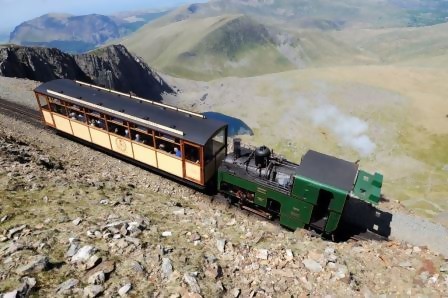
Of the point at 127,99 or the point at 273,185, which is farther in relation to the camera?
the point at 127,99

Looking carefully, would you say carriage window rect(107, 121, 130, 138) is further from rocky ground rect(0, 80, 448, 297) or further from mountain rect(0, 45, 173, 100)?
mountain rect(0, 45, 173, 100)

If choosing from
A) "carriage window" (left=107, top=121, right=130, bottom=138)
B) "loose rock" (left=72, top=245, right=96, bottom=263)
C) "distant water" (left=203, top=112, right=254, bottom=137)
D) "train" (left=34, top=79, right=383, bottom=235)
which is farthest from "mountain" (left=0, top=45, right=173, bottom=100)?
"loose rock" (left=72, top=245, right=96, bottom=263)

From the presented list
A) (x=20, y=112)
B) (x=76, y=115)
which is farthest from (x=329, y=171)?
(x=20, y=112)

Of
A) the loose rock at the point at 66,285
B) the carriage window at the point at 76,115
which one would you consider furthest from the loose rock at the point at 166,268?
the carriage window at the point at 76,115

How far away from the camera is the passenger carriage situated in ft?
54.3

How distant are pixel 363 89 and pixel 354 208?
53352 millimetres

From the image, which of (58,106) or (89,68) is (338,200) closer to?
(58,106)

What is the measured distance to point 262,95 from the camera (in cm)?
6788

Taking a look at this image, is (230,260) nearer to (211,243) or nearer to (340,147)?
(211,243)

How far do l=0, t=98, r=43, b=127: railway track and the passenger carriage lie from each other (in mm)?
4192

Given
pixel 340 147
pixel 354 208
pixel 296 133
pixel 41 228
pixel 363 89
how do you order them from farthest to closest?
pixel 363 89
pixel 296 133
pixel 340 147
pixel 354 208
pixel 41 228

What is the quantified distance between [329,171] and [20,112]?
25.8 meters

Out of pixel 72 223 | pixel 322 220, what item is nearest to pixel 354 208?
pixel 322 220

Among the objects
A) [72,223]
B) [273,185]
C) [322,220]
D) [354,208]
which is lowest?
[354,208]
